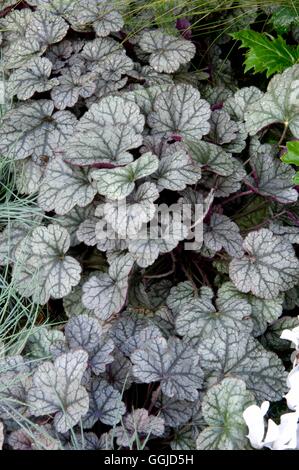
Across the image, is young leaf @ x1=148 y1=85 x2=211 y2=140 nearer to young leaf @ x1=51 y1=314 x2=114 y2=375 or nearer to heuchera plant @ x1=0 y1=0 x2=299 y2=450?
heuchera plant @ x1=0 y1=0 x2=299 y2=450

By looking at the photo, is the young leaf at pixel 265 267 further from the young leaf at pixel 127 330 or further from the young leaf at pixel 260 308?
the young leaf at pixel 127 330

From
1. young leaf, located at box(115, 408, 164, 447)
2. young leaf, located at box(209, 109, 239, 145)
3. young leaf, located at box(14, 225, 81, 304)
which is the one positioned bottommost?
young leaf, located at box(115, 408, 164, 447)

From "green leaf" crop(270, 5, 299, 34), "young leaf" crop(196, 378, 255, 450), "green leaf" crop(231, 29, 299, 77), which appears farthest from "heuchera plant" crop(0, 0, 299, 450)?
"green leaf" crop(270, 5, 299, 34)

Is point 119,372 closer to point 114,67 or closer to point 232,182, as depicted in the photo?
point 232,182

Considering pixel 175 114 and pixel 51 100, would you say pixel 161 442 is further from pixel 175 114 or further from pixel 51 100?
pixel 51 100

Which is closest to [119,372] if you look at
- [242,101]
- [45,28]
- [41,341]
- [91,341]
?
[91,341]

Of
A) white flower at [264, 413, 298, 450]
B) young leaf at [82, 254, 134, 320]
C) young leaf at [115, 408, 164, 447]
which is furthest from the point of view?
young leaf at [82, 254, 134, 320]

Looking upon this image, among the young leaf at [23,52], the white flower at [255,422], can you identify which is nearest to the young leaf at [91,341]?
the white flower at [255,422]

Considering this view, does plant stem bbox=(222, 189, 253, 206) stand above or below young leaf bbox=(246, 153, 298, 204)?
below
